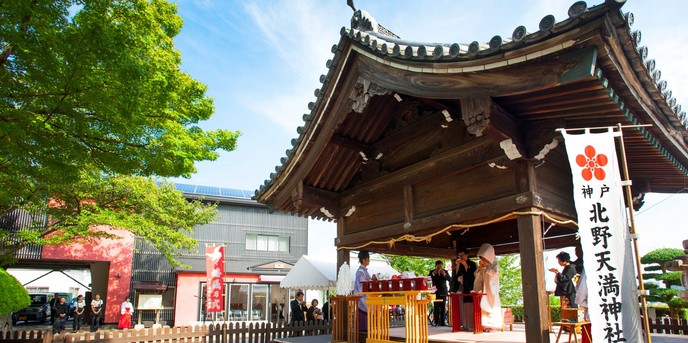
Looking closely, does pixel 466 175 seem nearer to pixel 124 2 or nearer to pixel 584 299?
pixel 584 299

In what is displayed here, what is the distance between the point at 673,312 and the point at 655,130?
1537cm

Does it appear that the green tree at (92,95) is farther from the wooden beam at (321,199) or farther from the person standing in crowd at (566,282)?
the person standing in crowd at (566,282)

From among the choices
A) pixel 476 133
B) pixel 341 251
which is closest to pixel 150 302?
pixel 341 251

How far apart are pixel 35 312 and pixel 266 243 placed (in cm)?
1552

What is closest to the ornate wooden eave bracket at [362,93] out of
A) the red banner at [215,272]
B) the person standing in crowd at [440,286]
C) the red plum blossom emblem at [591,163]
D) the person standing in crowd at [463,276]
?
the red plum blossom emblem at [591,163]

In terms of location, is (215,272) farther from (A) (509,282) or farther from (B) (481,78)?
(A) (509,282)

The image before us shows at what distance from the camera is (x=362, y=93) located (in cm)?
780

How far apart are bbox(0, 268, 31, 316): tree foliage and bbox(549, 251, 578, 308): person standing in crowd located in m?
13.8

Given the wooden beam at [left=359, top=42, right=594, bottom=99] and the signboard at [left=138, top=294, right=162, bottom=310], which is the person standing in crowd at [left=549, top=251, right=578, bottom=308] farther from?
the signboard at [left=138, top=294, right=162, bottom=310]

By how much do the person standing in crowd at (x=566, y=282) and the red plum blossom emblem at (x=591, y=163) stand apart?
235 centimetres

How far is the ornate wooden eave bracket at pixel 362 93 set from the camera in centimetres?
754

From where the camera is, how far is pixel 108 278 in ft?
94.1

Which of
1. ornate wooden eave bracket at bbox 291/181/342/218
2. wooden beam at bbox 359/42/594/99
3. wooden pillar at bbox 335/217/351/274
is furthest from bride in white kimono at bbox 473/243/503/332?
wooden beam at bbox 359/42/594/99

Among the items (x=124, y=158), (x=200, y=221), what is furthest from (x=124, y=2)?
(x=200, y=221)
